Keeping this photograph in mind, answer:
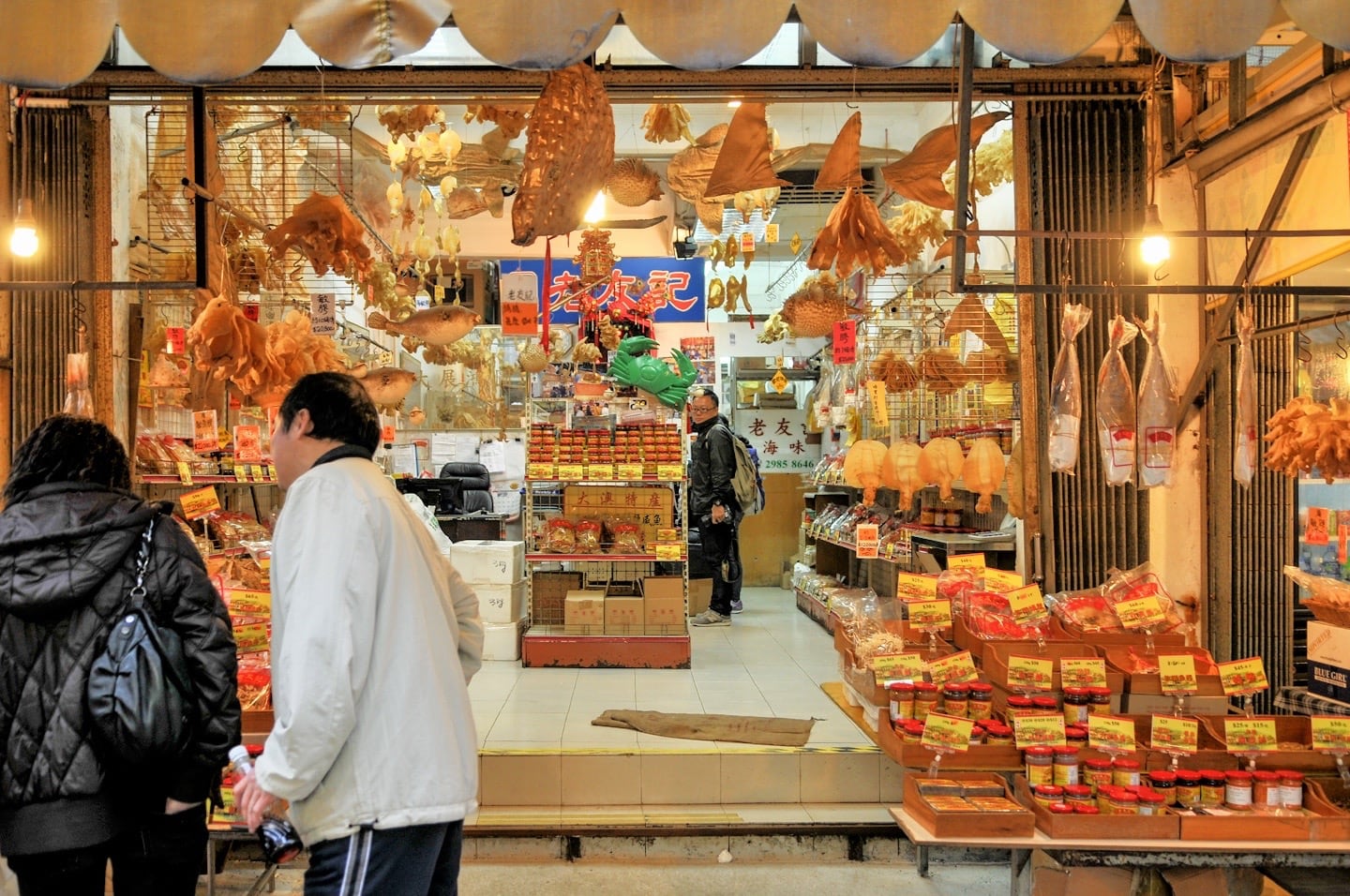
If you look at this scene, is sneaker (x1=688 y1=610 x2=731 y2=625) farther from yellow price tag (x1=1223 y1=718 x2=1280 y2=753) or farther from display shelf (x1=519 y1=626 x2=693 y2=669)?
yellow price tag (x1=1223 y1=718 x2=1280 y2=753)

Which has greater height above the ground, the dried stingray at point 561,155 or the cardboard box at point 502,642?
the dried stingray at point 561,155

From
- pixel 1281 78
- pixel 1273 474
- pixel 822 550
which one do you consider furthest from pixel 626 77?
pixel 822 550

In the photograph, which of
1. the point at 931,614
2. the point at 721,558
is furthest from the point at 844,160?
the point at 721,558

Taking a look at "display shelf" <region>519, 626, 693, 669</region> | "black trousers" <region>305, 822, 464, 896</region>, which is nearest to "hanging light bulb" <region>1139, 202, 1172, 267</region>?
"black trousers" <region>305, 822, 464, 896</region>

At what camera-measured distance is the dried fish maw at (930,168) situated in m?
3.78

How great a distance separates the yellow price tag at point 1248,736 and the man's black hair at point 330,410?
9.82 ft

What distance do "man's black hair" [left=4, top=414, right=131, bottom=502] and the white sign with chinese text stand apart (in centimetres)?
1098

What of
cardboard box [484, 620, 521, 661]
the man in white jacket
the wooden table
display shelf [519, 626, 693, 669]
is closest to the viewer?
A: the man in white jacket

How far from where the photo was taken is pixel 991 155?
19.4 feet

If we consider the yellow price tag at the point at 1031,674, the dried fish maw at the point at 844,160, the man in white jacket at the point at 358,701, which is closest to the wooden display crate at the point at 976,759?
the yellow price tag at the point at 1031,674

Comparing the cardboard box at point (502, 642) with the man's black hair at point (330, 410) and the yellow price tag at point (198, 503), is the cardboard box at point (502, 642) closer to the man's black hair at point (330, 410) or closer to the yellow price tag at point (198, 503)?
the yellow price tag at point (198, 503)

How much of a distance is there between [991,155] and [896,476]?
6.52 feet

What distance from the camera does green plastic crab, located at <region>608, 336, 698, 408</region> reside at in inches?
304

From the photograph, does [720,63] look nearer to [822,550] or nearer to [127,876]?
[127,876]
